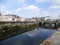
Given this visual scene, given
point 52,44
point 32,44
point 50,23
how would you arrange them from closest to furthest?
point 52,44 → point 32,44 → point 50,23

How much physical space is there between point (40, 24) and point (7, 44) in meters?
66.6

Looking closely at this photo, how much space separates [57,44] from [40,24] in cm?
7690

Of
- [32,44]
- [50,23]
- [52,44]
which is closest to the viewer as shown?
[52,44]

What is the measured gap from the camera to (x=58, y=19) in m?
95.3

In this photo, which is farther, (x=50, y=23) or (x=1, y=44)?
(x=50, y=23)

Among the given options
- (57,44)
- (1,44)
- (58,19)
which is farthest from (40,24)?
(57,44)

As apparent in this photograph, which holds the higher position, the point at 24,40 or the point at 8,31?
the point at 8,31

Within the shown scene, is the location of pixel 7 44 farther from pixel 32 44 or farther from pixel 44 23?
pixel 44 23

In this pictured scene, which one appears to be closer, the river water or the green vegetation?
the river water

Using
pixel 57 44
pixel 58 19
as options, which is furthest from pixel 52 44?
pixel 58 19

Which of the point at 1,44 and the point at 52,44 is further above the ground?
the point at 52,44

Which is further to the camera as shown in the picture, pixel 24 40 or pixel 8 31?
pixel 8 31

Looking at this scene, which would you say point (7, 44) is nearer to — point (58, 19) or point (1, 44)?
point (1, 44)

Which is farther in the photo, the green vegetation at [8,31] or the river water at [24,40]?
the green vegetation at [8,31]
